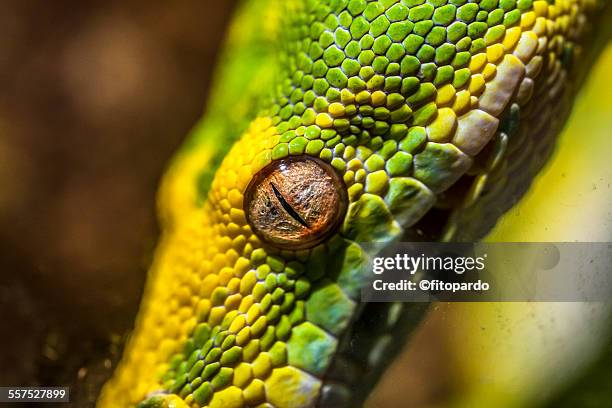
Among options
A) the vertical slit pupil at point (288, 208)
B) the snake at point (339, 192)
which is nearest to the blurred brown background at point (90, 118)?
the snake at point (339, 192)

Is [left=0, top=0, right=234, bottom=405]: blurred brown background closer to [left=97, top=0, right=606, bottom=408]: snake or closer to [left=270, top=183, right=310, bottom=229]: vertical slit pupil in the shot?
[left=97, top=0, right=606, bottom=408]: snake

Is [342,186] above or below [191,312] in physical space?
above

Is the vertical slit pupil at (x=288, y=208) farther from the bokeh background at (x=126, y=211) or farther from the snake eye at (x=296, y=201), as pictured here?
the bokeh background at (x=126, y=211)

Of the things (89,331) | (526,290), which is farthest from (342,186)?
(89,331)

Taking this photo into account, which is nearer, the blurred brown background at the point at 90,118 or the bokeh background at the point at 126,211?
the bokeh background at the point at 126,211

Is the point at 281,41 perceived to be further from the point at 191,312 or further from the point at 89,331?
the point at 89,331
